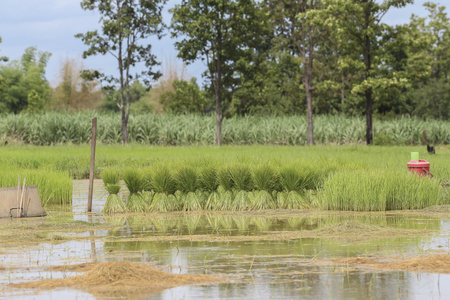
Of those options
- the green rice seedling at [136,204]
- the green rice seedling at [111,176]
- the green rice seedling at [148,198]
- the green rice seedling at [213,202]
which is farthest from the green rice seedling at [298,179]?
the green rice seedling at [111,176]

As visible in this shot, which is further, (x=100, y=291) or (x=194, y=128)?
(x=194, y=128)

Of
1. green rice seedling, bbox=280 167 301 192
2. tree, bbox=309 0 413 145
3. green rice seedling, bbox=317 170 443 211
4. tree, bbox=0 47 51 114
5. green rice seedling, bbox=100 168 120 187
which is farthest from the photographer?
tree, bbox=0 47 51 114

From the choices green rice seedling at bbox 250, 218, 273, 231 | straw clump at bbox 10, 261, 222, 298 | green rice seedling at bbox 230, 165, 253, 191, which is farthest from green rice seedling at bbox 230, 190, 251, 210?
straw clump at bbox 10, 261, 222, 298

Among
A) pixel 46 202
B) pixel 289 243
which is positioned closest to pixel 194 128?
pixel 46 202

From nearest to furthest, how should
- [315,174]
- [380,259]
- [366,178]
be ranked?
1. [380,259]
2. [366,178]
3. [315,174]

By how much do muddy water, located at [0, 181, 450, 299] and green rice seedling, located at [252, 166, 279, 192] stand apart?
1471 millimetres

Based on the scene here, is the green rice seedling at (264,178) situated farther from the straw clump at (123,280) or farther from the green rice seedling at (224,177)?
the straw clump at (123,280)

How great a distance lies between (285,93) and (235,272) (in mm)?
46231

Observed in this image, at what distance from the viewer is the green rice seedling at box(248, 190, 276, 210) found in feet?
49.0

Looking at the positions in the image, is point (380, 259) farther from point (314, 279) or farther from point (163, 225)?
point (163, 225)

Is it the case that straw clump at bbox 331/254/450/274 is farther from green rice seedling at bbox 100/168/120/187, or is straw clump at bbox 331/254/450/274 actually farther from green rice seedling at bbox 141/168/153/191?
green rice seedling at bbox 100/168/120/187

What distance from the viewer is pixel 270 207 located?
15000 mm

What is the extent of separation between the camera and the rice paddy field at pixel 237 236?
7441mm

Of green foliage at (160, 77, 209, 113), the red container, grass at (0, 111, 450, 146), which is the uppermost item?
green foliage at (160, 77, 209, 113)
